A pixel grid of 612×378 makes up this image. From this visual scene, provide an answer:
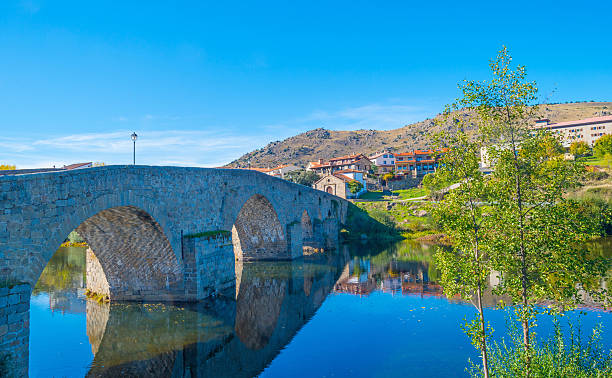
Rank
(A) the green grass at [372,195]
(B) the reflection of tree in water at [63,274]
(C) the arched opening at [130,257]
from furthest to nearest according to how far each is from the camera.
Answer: (A) the green grass at [372,195]
(B) the reflection of tree in water at [63,274]
(C) the arched opening at [130,257]

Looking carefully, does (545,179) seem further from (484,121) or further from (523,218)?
(484,121)

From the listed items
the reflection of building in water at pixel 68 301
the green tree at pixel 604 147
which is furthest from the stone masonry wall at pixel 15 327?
the green tree at pixel 604 147

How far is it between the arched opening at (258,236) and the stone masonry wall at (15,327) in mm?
Answer: 21040

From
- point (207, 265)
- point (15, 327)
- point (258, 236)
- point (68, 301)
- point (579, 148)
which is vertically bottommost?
point (68, 301)

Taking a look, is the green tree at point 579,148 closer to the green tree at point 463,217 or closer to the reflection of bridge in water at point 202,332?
the reflection of bridge in water at point 202,332

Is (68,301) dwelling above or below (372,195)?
below

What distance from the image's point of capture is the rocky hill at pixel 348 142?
128 metres

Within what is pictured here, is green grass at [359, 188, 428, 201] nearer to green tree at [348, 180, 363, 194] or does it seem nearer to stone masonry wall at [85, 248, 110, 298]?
green tree at [348, 180, 363, 194]

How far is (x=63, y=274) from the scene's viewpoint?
25.6 meters

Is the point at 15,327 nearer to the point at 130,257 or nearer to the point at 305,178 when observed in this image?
the point at 130,257

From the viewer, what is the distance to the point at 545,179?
28.2 ft

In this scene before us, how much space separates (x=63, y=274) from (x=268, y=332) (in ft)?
57.5

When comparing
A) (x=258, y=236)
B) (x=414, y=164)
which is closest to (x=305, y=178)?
(x=414, y=164)

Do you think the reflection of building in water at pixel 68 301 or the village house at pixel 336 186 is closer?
the reflection of building in water at pixel 68 301
